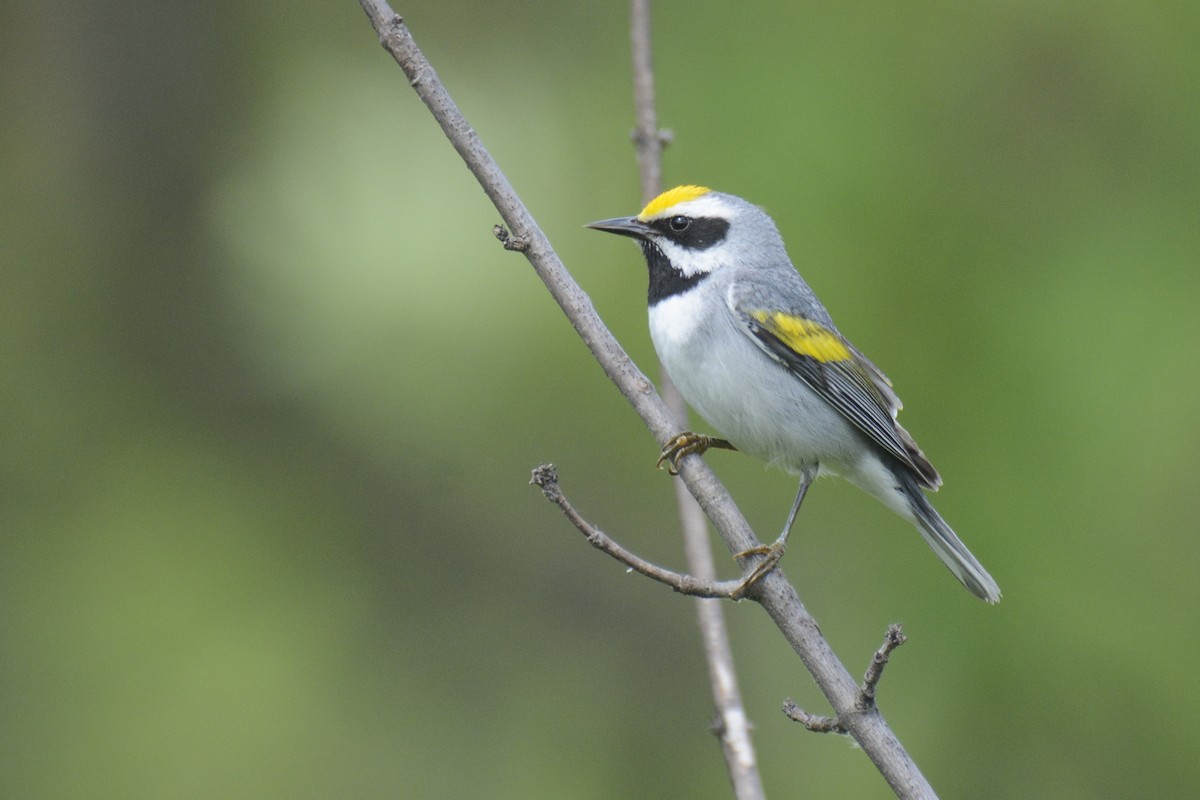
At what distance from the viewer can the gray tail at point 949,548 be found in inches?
114

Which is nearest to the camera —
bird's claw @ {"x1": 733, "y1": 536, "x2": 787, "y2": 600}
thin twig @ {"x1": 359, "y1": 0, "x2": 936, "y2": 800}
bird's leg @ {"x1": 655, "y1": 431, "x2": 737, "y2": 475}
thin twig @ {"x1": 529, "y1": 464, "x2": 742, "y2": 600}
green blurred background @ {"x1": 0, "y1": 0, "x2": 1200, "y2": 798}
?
thin twig @ {"x1": 529, "y1": 464, "x2": 742, "y2": 600}

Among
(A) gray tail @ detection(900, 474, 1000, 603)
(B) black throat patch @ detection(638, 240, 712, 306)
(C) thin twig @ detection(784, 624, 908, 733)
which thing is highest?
(B) black throat patch @ detection(638, 240, 712, 306)

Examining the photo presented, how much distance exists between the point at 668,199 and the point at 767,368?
50cm

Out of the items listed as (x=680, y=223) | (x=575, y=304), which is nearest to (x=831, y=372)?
(x=680, y=223)

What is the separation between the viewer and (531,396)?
3.83 meters

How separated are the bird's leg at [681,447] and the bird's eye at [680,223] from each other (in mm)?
558

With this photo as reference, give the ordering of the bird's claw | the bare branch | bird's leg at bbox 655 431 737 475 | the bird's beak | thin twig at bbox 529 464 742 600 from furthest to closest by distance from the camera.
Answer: the bird's beak → bird's leg at bbox 655 431 737 475 → the bird's claw → thin twig at bbox 529 464 742 600 → the bare branch

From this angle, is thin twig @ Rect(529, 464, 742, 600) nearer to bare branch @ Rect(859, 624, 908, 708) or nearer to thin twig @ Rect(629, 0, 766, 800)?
bare branch @ Rect(859, 624, 908, 708)

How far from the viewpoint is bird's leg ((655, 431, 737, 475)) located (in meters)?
2.34

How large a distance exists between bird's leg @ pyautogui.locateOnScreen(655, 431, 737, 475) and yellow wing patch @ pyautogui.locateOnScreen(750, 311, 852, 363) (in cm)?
32

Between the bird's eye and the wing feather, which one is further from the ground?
the bird's eye

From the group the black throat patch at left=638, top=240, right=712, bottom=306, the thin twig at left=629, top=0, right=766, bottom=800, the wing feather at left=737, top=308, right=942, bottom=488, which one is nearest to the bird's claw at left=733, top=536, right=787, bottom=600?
the thin twig at left=629, top=0, right=766, bottom=800

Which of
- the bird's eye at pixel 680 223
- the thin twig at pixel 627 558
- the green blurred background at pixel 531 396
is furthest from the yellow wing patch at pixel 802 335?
the thin twig at pixel 627 558

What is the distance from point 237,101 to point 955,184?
7.64ft
